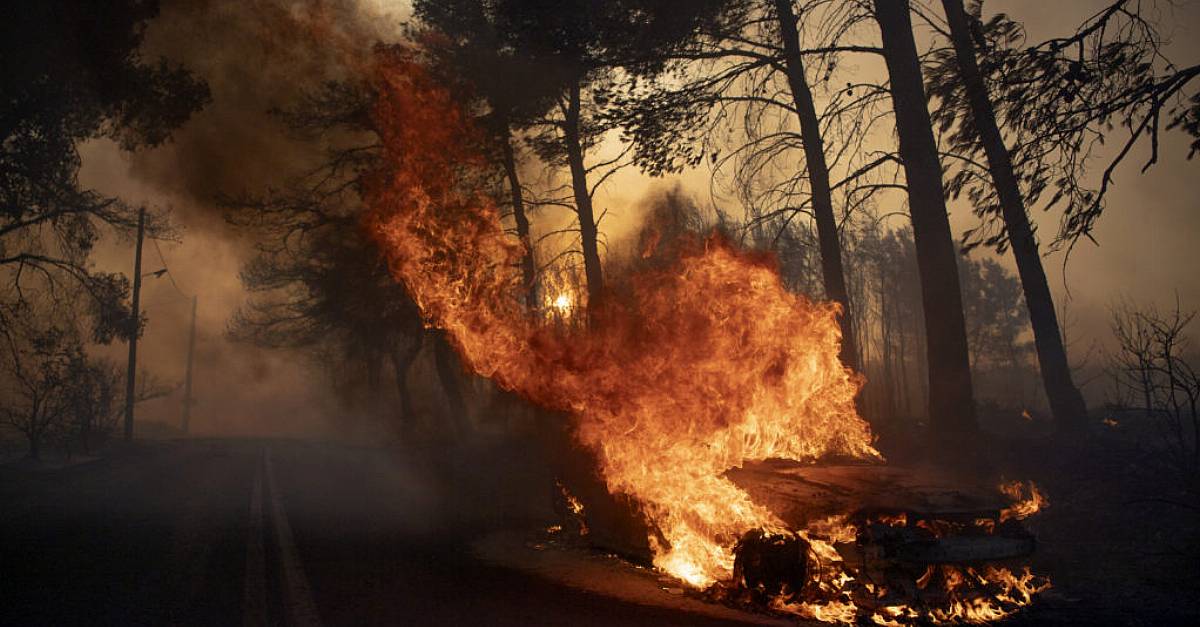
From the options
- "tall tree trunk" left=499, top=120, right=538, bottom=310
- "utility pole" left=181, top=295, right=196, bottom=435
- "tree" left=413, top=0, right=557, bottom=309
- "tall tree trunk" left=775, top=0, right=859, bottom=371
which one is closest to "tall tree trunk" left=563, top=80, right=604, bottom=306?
"tree" left=413, top=0, right=557, bottom=309

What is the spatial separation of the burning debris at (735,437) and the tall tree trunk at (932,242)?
291 centimetres

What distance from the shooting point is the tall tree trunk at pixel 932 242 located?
37.9ft

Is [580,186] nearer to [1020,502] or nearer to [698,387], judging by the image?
[698,387]

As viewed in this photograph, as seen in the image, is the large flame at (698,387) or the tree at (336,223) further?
the tree at (336,223)

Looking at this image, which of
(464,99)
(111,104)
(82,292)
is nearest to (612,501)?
(464,99)

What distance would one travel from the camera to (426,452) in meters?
25.7

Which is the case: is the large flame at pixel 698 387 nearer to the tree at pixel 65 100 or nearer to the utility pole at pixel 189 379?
the tree at pixel 65 100

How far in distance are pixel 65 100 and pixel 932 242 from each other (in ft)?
60.1

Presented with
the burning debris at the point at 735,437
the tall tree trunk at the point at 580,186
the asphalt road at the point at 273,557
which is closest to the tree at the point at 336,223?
the tall tree trunk at the point at 580,186

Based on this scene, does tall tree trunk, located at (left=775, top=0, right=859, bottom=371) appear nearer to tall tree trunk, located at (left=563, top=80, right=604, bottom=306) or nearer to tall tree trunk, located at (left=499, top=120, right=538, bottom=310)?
tall tree trunk, located at (left=563, top=80, right=604, bottom=306)

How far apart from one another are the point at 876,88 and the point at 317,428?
5989cm

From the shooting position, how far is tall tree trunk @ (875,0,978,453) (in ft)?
37.9

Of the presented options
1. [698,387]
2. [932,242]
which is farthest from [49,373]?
[932,242]

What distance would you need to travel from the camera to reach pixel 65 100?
1605 cm
